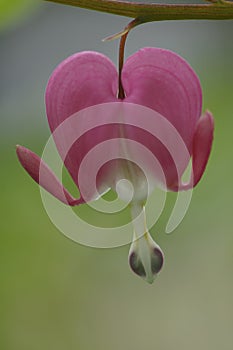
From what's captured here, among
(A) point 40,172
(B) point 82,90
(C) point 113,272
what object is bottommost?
(A) point 40,172

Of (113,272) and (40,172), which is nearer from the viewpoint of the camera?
(40,172)

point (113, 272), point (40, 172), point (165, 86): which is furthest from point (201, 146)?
point (113, 272)

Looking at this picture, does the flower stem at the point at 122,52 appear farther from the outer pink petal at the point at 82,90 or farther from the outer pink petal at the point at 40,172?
the outer pink petal at the point at 40,172

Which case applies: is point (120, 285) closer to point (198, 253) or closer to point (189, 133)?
point (198, 253)

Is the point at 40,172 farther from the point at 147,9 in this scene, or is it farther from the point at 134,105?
the point at 147,9

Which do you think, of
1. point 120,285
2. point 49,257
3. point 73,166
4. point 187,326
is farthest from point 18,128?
point 73,166

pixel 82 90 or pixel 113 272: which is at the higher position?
pixel 113 272
